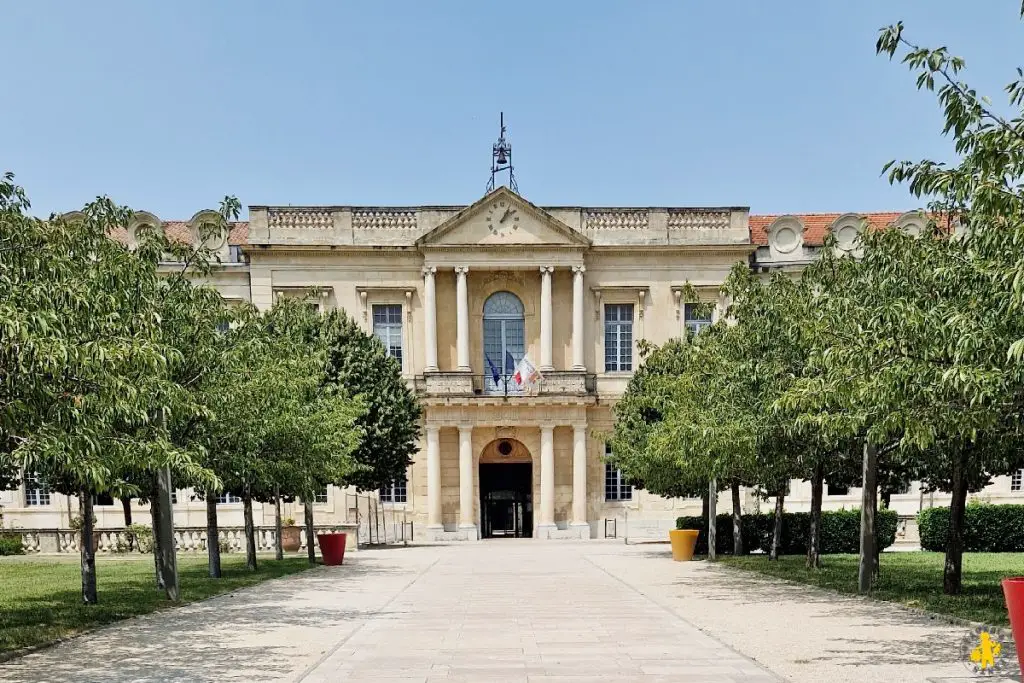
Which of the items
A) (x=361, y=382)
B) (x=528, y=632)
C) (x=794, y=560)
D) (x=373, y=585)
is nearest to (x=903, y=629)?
(x=528, y=632)

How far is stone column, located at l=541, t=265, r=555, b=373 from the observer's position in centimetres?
4775

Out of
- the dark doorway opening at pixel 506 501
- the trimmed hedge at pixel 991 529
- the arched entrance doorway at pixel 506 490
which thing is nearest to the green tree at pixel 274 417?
the trimmed hedge at pixel 991 529

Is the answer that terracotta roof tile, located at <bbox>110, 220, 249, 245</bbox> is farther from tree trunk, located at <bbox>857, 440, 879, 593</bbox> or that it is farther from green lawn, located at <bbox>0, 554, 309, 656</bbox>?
tree trunk, located at <bbox>857, 440, 879, 593</bbox>

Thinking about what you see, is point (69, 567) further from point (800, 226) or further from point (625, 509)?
point (800, 226)

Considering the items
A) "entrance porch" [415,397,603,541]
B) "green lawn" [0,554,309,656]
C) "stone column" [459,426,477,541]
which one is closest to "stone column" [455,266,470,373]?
"entrance porch" [415,397,603,541]

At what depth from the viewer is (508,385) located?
1874 inches

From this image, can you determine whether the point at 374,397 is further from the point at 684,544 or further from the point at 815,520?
the point at 815,520

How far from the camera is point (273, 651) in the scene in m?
12.6

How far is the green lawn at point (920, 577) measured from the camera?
1631cm

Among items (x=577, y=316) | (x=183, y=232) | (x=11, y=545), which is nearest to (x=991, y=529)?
(x=577, y=316)

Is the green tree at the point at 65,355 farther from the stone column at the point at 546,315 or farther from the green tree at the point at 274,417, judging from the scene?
the stone column at the point at 546,315

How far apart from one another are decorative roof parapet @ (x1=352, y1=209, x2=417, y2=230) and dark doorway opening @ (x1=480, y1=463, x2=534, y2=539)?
1116cm

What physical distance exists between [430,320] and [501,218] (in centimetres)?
534

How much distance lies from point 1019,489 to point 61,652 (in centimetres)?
4394
